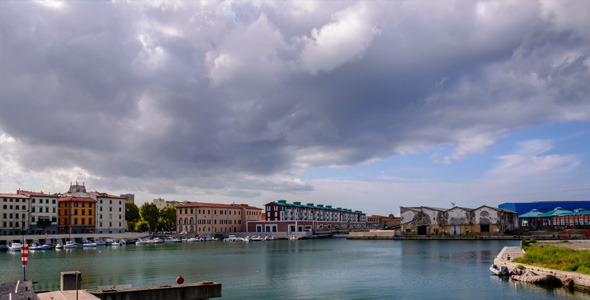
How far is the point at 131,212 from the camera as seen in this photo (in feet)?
538

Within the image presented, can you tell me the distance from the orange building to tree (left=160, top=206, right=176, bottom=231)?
30.8m

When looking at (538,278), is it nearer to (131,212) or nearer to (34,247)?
(34,247)

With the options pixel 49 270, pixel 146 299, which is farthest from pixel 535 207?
pixel 146 299

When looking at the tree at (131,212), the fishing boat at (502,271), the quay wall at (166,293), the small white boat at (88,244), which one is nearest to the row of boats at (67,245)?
the small white boat at (88,244)

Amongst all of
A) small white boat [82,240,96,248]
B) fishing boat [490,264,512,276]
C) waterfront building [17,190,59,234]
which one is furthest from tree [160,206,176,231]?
fishing boat [490,264,512,276]

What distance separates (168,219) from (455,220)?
92426 millimetres

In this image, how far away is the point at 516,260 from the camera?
150ft

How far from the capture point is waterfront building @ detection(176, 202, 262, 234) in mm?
146250

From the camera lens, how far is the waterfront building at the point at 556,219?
150500mm

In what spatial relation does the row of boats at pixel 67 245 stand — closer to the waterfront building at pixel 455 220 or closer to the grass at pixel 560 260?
the waterfront building at pixel 455 220

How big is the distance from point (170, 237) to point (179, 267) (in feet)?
276

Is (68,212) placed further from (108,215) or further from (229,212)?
(229,212)

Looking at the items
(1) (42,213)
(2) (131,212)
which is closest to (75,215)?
(1) (42,213)

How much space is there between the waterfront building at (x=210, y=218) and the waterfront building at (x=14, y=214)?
141 feet
